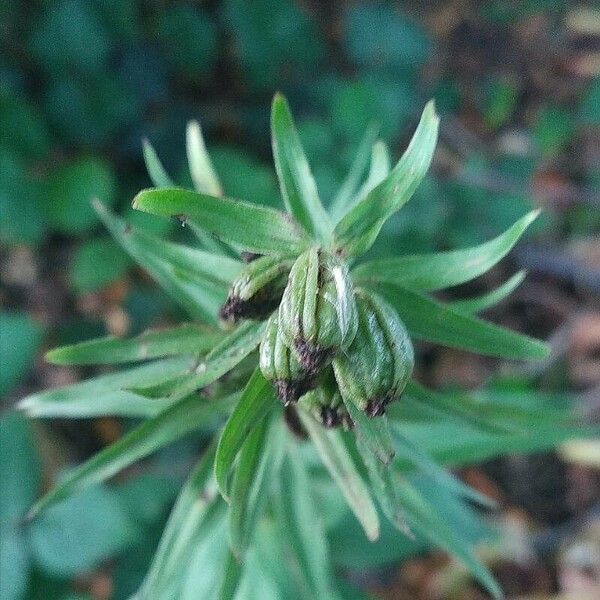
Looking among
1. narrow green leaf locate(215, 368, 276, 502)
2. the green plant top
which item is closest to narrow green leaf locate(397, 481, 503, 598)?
the green plant top

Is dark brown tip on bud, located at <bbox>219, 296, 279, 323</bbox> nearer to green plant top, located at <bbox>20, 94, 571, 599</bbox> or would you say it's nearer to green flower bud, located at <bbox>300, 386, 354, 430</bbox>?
green plant top, located at <bbox>20, 94, 571, 599</bbox>

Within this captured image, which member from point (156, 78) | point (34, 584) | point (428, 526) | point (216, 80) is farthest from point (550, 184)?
point (34, 584)

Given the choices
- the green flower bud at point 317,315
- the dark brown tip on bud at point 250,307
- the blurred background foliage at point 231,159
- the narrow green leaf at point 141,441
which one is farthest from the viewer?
the blurred background foliage at point 231,159

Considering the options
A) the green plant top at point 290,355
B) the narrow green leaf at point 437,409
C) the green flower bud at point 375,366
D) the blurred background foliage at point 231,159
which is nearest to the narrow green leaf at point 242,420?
the green plant top at point 290,355

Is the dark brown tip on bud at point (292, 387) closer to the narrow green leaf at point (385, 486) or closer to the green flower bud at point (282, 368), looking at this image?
the green flower bud at point (282, 368)

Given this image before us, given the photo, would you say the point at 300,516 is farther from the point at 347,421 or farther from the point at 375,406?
the point at 375,406

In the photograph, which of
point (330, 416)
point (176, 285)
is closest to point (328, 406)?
point (330, 416)

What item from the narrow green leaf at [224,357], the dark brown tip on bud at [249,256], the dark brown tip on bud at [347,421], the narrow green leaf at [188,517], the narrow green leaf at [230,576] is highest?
the dark brown tip on bud at [249,256]
